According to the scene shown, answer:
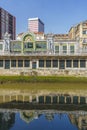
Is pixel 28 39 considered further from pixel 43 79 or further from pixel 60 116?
pixel 60 116

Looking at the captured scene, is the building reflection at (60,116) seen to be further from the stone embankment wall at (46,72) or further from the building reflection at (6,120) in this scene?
the stone embankment wall at (46,72)

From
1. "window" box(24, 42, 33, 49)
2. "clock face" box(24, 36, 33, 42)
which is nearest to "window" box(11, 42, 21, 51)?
"window" box(24, 42, 33, 49)

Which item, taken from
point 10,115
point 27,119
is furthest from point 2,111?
point 27,119

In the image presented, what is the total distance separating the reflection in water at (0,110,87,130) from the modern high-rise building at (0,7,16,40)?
13044 centimetres

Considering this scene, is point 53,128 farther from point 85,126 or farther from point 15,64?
point 15,64

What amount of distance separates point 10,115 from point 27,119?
1768mm

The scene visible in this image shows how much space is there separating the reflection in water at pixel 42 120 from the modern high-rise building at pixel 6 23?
130445 millimetres

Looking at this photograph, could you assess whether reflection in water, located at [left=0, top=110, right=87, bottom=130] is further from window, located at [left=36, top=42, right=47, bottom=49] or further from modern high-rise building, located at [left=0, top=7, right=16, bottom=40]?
modern high-rise building, located at [left=0, top=7, right=16, bottom=40]

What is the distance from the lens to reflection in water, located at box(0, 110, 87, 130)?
19.8 metres

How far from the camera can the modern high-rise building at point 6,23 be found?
15560 centimetres

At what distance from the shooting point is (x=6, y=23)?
→ 16538cm

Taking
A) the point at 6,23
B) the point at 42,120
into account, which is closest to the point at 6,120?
the point at 42,120

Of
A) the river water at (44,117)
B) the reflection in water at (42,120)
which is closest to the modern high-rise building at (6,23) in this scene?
the river water at (44,117)

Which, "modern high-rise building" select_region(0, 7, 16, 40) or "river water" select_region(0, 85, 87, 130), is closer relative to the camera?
"river water" select_region(0, 85, 87, 130)
